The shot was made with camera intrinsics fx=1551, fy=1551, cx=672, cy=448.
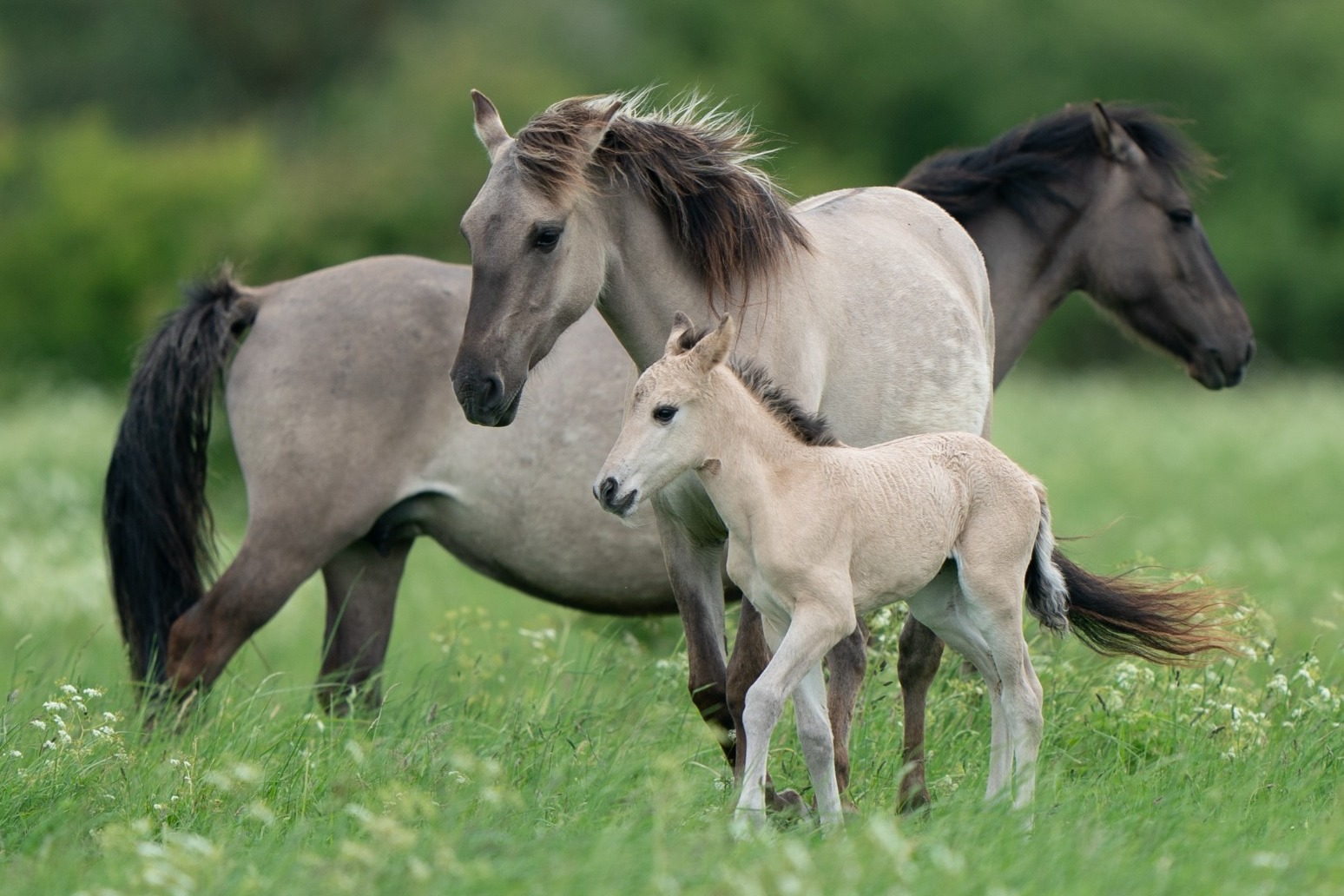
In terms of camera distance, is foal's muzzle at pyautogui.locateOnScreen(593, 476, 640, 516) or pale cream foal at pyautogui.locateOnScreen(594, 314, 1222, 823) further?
pale cream foal at pyautogui.locateOnScreen(594, 314, 1222, 823)

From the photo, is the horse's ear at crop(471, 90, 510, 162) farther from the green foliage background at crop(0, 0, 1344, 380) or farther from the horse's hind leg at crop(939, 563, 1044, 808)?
the green foliage background at crop(0, 0, 1344, 380)

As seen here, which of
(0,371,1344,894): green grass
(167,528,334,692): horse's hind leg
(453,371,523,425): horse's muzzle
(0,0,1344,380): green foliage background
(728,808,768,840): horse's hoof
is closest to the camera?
(0,371,1344,894): green grass

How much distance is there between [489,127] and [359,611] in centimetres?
254

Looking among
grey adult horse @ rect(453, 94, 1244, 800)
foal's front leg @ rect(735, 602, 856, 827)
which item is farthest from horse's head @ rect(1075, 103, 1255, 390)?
foal's front leg @ rect(735, 602, 856, 827)

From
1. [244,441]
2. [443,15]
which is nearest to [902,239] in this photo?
[244,441]

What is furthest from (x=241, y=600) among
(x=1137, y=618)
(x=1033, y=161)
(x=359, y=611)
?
(x=1033, y=161)

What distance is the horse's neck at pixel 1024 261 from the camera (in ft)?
21.7

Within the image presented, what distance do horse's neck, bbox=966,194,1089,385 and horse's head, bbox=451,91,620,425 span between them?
2.81 metres

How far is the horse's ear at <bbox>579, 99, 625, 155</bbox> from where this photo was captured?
429cm

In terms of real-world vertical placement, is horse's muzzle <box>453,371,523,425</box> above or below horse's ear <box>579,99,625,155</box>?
below

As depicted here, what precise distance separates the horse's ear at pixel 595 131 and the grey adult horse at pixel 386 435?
1833 millimetres

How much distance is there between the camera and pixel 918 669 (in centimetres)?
470

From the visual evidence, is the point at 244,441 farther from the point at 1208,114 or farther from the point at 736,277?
the point at 1208,114

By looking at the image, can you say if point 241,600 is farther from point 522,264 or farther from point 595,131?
point 595,131
